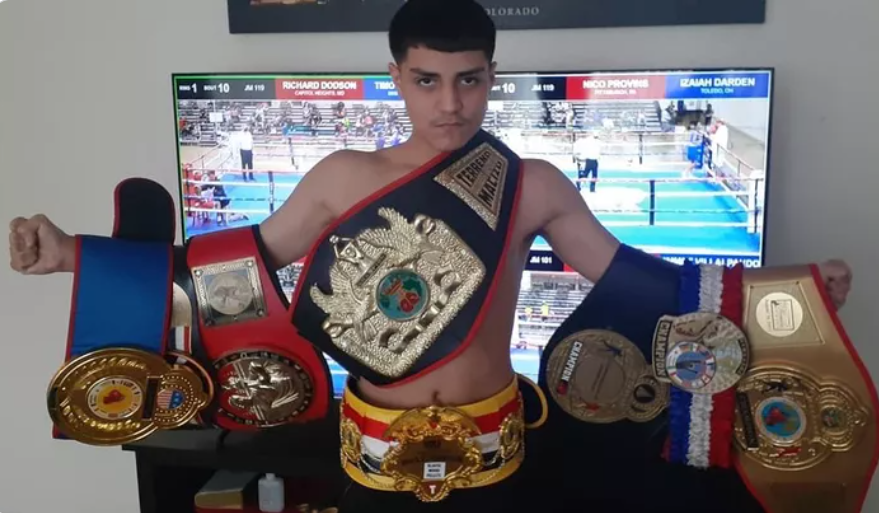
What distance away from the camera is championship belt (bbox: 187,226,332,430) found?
1157 mm

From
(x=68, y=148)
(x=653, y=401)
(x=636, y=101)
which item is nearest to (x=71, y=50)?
(x=68, y=148)

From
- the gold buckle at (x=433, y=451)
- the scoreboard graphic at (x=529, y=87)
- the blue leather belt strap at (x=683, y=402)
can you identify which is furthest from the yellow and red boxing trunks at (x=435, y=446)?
the scoreboard graphic at (x=529, y=87)

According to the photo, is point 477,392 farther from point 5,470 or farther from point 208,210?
point 5,470

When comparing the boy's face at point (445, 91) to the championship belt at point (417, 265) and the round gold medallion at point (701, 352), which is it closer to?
the championship belt at point (417, 265)

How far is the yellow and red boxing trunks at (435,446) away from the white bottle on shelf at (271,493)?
42cm

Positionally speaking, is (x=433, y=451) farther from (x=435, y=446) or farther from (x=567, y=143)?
(x=567, y=143)

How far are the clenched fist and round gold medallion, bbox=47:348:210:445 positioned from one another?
132 millimetres

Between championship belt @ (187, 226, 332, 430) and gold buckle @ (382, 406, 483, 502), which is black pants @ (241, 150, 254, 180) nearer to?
championship belt @ (187, 226, 332, 430)

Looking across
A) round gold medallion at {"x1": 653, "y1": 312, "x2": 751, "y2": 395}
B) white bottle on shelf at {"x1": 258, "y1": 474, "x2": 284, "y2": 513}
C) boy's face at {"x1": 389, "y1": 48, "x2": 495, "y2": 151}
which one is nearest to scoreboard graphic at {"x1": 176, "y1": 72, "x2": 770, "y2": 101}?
boy's face at {"x1": 389, "y1": 48, "x2": 495, "y2": 151}

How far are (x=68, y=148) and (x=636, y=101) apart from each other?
1.11 metres

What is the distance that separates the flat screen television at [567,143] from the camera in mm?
1356

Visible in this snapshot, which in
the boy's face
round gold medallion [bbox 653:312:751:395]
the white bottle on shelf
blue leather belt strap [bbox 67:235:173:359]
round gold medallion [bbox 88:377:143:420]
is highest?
the boy's face

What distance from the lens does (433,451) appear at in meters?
1.08

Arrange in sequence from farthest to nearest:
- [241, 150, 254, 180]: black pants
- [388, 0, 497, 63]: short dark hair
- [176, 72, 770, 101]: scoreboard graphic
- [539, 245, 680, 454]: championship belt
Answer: [241, 150, 254, 180]: black pants → [176, 72, 770, 101]: scoreboard graphic → [539, 245, 680, 454]: championship belt → [388, 0, 497, 63]: short dark hair
